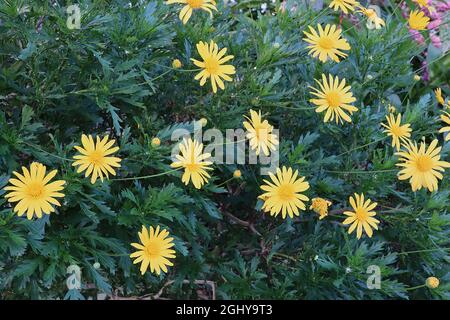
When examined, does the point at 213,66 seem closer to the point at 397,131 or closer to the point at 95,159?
the point at 95,159

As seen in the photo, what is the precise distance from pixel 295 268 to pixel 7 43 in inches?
37.0

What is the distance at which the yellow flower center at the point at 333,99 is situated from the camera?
147cm

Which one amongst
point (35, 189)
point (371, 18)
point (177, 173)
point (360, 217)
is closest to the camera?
point (35, 189)

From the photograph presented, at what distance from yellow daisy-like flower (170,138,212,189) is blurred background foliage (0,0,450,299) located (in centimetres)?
5

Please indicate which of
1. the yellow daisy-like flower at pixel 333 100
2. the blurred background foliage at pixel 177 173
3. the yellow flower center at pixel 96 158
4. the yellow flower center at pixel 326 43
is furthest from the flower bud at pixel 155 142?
the yellow flower center at pixel 326 43

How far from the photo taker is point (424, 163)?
1427 millimetres

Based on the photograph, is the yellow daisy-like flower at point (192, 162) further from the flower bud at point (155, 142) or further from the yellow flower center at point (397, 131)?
the yellow flower center at point (397, 131)

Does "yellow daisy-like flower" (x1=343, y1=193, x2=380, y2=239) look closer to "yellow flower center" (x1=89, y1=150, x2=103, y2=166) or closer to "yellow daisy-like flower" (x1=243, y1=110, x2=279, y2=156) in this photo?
"yellow daisy-like flower" (x1=243, y1=110, x2=279, y2=156)

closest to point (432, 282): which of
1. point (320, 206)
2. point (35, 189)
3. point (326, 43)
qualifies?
point (320, 206)

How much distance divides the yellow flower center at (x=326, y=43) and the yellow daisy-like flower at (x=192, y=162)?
445mm

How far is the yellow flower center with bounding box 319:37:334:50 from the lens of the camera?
150cm

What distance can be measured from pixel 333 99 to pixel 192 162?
1.36 feet

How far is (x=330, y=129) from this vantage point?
1.58 m
